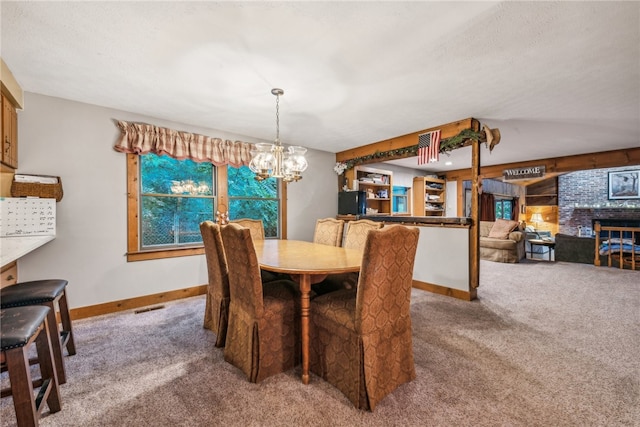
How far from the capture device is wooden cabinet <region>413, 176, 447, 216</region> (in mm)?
7418

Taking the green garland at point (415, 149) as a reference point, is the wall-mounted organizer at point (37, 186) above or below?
below

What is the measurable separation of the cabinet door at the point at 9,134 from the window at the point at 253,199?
2.13 meters

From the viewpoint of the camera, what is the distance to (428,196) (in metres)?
7.70

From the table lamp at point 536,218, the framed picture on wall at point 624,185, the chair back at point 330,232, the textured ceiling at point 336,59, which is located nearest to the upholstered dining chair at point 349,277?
the chair back at point 330,232

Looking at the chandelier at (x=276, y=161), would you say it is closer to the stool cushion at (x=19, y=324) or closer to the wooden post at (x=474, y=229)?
the stool cushion at (x=19, y=324)

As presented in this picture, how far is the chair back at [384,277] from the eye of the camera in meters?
1.54

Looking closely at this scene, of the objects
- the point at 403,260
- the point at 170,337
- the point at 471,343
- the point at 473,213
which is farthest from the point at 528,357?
the point at 170,337

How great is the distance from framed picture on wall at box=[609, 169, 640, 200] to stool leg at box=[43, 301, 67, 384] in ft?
39.8

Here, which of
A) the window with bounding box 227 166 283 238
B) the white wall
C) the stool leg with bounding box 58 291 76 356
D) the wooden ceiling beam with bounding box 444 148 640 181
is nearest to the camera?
the stool leg with bounding box 58 291 76 356

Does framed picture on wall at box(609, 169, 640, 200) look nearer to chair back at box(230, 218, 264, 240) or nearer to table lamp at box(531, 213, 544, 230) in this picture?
table lamp at box(531, 213, 544, 230)

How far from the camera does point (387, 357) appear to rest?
171 centimetres

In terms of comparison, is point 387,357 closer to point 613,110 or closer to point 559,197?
point 613,110

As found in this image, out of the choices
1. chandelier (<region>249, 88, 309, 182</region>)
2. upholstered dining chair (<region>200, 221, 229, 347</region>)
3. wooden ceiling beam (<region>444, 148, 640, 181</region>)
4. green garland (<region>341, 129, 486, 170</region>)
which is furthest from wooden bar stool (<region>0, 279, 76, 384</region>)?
wooden ceiling beam (<region>444, 148, 640, 181</region>)

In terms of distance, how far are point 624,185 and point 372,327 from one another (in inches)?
422
